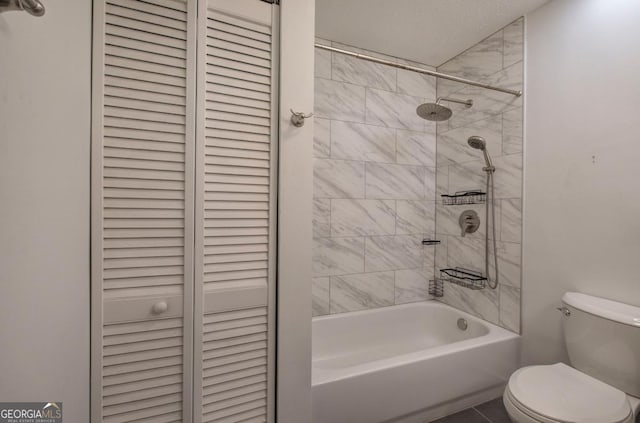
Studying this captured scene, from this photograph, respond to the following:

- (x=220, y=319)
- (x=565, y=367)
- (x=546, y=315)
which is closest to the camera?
(x=220, y=319)

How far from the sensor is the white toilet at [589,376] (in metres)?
1.15

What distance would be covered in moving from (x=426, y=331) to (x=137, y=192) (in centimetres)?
240

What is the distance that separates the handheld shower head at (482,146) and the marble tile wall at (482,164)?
69 mm

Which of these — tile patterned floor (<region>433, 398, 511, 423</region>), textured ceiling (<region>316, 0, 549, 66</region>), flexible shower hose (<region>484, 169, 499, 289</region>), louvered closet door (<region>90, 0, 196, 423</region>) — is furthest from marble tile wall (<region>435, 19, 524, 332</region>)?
louvered closet door (<region>90, 0, 196, 423</region>)

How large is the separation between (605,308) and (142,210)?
6.96 ft

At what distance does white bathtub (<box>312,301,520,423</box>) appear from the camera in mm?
1452

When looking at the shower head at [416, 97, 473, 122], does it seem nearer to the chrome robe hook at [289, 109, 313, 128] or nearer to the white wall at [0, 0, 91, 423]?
the chrome robe hook at [289, 109, 313, 128]

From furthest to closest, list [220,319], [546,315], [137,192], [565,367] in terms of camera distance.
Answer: [546,315]
[565,367]
[220,319]
[137,192]

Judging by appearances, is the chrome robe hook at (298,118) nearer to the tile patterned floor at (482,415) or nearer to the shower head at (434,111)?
the shower head at (434,111)

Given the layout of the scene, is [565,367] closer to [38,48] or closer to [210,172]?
[210,172]

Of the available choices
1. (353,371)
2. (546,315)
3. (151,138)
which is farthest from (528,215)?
(151,138)

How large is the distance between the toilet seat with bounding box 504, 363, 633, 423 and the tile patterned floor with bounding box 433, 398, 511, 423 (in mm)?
571

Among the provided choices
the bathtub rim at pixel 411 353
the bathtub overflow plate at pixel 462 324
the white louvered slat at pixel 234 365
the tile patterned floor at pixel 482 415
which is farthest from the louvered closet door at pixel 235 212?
the bathtub overflow plate at pixel 462 324

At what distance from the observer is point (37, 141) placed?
712 millimetres
